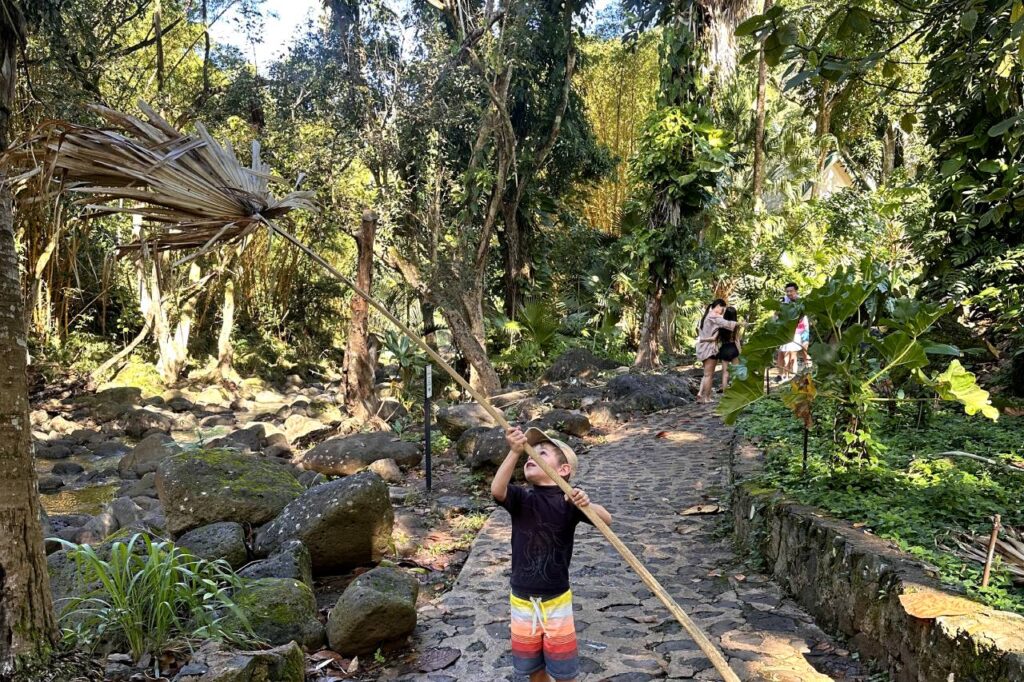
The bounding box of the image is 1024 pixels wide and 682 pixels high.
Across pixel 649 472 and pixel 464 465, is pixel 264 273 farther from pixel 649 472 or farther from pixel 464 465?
pixel 649 472

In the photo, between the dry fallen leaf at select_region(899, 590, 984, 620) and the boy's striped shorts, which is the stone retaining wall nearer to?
the dry fallen leaf at select_region(899, 590, 984, 620)

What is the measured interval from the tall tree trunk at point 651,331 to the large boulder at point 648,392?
1.72 meters

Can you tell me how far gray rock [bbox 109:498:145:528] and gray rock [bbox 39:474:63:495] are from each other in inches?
139

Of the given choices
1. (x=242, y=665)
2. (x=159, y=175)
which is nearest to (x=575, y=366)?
(x=242, y=665)

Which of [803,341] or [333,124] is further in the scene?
[333,124]

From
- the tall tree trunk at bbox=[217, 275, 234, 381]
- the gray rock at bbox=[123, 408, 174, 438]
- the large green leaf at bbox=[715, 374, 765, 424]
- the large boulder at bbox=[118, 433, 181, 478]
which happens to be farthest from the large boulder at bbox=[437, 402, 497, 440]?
the tall tree trunk at bbox=[217, 275, 234, 381]

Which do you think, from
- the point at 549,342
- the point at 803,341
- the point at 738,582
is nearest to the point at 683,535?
the point at 738,582

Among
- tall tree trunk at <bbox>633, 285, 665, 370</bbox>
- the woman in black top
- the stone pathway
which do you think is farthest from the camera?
tall tree trunk at <bbox>633, 285, 665, 370</bbox>

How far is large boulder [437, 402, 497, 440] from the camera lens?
36.6 feet

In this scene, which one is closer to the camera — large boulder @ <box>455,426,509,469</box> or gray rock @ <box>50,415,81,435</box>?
large boulder @ <box>455,426,509,469</box>

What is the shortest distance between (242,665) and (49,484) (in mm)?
10666

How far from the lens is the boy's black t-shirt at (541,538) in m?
3.23

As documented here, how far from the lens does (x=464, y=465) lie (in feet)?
32.2

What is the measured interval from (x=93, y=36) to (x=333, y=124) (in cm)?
512
